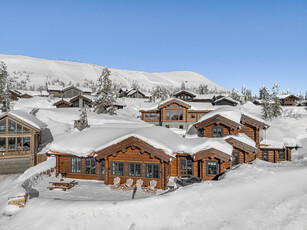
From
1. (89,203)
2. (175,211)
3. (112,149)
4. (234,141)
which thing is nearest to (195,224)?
(175,211)

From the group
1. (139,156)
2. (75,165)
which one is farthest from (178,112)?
(75,165)

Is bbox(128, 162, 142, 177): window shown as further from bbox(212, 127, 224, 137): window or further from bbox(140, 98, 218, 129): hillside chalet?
bbox(140, 98, 218, 129): hillside chalet

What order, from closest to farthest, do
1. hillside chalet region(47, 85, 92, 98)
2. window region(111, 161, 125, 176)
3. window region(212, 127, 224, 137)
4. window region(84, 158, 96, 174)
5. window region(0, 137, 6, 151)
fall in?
window region(111, 161, 125, 176) < window region(84, 158, 96, 174) < window region(212, 127, 224, 137) < window region(0, 137, 6, 151) < hillside chalet region(47, 85, 92, 98)

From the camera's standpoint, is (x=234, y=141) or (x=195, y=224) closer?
(x=195, y=224)

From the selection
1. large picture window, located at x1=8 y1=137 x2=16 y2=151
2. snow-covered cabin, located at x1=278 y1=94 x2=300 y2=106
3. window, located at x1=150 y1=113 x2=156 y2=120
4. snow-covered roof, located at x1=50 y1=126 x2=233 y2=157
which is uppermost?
snow-covered cabin, located at x1=278 y1=94 x2=300 y2=106

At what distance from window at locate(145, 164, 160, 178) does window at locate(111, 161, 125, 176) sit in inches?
82.8

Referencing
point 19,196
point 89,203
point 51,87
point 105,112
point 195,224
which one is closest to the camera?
point 195,224

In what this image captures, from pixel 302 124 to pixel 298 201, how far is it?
5088 centimetres

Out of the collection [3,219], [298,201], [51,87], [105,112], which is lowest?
[3,219]

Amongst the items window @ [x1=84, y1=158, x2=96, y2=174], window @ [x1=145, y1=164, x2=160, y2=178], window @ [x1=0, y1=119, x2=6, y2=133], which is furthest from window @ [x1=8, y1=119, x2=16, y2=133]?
window @ [x1=145, y1=164, x2=160, y2=178]

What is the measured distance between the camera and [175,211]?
9.88 meters

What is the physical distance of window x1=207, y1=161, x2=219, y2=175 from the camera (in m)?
18.1

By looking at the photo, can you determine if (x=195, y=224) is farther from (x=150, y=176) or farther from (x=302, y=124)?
(x=302, y=124)

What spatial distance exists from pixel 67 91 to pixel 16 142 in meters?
48.4
